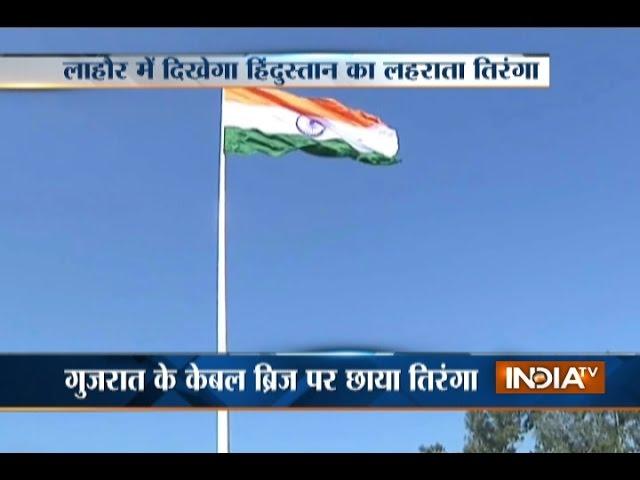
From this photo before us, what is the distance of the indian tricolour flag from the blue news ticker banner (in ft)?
7.10

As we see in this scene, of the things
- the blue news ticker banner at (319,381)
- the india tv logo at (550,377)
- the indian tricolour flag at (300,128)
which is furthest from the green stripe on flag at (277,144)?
the india tv logo at (550,377)

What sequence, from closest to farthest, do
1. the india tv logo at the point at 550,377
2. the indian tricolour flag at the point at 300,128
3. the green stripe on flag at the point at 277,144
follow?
the india tv logo at the point at 550,377, the indian tricolour flag at the point at 300,128, the green stripe on flag at the point at 277,144

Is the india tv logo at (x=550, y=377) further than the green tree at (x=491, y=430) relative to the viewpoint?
No

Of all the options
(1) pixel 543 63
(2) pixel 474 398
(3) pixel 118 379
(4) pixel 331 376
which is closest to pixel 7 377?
(3) pixel 118 379

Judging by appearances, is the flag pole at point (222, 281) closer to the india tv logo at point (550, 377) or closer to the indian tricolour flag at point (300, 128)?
the indian tricolour flag at point (300, 128)

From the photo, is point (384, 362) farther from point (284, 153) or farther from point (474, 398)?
point (284, 153)

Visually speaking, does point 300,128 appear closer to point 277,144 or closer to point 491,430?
point 277,144

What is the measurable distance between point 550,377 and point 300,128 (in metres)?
3.20

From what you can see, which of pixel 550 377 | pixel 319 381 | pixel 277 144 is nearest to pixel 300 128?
pixel 277 144

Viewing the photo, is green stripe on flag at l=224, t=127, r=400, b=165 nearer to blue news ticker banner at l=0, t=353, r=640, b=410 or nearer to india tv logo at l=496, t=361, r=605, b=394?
blue news ticker banner at l=0, t=353, r=640, b=410

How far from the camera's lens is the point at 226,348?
25.6 feet

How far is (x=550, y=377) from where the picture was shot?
720cm

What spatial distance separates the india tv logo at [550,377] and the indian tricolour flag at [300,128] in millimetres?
2262

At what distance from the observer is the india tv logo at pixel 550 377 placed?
7156 millimetres
